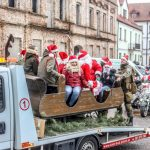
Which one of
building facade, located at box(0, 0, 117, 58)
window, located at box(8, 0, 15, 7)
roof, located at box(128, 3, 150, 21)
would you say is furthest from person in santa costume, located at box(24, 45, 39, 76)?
roof, located at box(128, 3, 150, 21)

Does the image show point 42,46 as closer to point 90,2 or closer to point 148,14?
point 90,2

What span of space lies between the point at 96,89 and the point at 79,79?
0.43 metres

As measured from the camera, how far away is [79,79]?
8.48 m

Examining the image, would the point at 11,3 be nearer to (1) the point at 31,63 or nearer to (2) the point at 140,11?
(1) the point at 31,63

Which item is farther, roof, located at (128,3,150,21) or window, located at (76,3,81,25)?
roof, located at (128,3,150,21)

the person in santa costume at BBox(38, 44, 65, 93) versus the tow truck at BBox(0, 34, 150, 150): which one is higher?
the person in santa costume at BBox(38, 44, 65, 93)

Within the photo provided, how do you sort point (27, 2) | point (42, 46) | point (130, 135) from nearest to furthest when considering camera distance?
1. point (130, 135)
2. point (27, 2)
3. point (42, 46)

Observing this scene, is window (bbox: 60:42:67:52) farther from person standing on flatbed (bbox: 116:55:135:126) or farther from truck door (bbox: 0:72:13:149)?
truck door (bbox: 0:72:13:149)

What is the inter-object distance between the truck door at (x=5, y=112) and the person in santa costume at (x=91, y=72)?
228 centimetres

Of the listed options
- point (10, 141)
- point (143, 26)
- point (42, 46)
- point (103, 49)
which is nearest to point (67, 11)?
point (42, 46)

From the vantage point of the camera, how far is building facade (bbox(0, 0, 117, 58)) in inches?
971

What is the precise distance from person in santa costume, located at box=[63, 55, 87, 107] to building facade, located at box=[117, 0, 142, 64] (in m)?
38.8

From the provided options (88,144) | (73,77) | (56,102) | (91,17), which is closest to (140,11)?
(91,17)

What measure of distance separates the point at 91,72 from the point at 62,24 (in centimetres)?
2214
